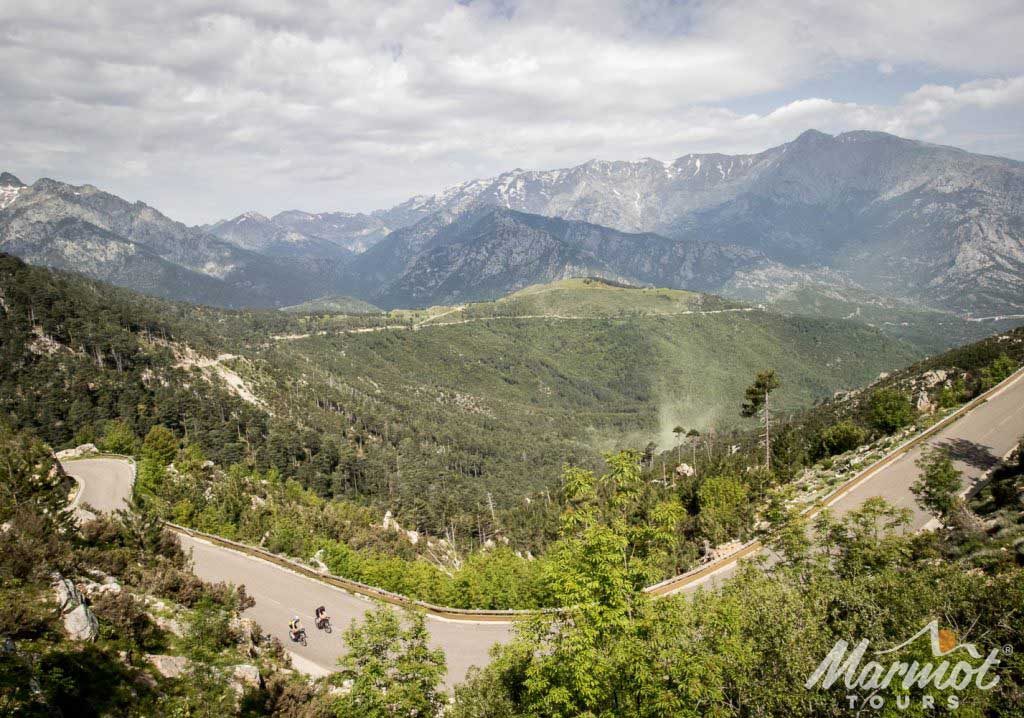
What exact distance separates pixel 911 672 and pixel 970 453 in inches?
2002

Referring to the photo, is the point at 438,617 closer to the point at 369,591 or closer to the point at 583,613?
the point at 369,591

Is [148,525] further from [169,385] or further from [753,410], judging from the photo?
[169,385]

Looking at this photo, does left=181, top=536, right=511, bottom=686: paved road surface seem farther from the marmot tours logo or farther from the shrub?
the shrub

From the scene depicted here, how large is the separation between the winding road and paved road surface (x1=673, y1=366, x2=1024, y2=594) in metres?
0.08

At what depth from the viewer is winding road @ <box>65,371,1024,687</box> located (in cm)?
3344

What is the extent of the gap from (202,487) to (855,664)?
80.8 metres

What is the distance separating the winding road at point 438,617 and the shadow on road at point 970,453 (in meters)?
0.08

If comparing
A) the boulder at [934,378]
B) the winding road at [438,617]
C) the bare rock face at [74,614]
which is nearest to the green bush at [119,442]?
the winding road at [438,617]

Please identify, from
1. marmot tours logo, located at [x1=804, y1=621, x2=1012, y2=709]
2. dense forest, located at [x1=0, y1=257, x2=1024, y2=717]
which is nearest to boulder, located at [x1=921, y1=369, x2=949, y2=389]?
dense forest, located at [x1=0, y1=257, x2=1024, y2=717]

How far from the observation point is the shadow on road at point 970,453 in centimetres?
4879

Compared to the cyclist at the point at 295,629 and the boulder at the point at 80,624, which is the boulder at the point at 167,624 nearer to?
the boulder at the point at 80,624

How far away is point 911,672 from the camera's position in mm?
14773

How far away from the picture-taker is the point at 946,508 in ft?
117

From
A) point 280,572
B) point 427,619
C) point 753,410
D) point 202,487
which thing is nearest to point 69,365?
point 202,487
